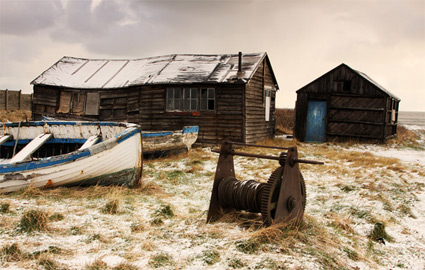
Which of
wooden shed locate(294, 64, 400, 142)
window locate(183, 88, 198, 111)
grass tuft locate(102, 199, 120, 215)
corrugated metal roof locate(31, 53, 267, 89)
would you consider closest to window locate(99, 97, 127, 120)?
corrugated metal roof locate(31, 53, 267, 89)

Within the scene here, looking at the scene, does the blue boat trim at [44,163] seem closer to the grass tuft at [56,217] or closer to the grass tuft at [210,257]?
the grass tuft at [56,217]

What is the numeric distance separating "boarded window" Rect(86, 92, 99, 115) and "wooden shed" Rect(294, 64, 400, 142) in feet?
35.1

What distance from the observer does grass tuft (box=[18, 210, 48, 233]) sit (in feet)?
15.3

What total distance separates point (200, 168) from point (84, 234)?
18.9 ft

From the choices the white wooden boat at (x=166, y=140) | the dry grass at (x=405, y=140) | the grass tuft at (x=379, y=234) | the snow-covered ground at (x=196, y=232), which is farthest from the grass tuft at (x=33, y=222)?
the dry grass at (x=405, y=140)

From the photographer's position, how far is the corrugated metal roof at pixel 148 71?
52.3ft

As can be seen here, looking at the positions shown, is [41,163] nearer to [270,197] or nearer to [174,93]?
[270,197]

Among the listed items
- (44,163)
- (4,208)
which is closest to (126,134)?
(44,163)

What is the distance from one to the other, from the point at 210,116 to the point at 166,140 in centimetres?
412

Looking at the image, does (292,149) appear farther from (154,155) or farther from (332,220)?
(154,155)

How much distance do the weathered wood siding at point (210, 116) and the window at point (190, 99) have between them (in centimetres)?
20

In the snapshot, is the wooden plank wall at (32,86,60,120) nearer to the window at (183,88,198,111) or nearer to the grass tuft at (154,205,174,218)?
the window at (183,88,198,111)

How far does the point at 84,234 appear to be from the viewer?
4.64 metres

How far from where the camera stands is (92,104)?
18.6 m
